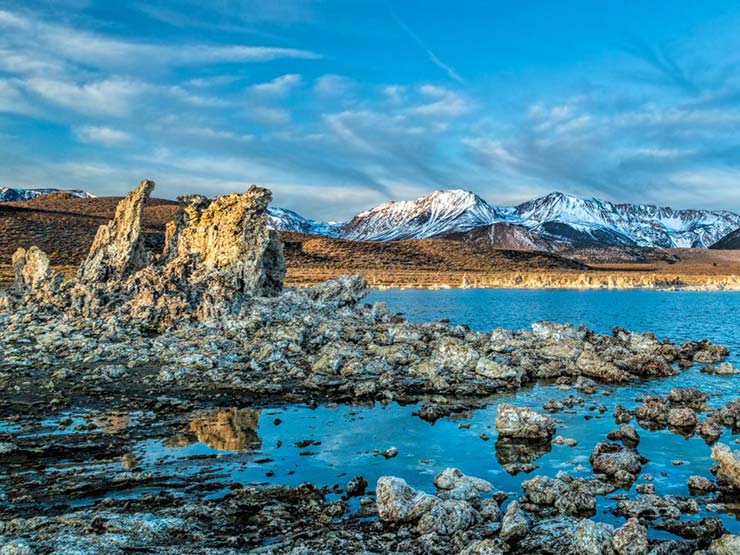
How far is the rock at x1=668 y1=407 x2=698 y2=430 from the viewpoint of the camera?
62.6 ft

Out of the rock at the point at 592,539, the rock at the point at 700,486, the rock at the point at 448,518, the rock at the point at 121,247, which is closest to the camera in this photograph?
the rock at the point at 592,539

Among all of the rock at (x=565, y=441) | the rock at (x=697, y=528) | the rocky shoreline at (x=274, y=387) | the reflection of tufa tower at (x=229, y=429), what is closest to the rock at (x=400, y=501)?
the rocky shoreline at (x=274, y=387)

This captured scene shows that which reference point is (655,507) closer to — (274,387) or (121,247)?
(274,387)

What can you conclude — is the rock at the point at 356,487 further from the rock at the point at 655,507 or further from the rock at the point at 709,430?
the rock at the point at 709,430

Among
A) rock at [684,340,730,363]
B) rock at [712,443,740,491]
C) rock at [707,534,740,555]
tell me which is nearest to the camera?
rock at [707,534,740,555]

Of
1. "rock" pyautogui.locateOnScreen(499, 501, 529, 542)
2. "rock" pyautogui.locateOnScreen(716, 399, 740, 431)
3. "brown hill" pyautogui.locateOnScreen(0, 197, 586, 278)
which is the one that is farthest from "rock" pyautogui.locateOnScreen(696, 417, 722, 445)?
"brown hill" pyautogui.locateOnScreen(0, 197, 586, 278)

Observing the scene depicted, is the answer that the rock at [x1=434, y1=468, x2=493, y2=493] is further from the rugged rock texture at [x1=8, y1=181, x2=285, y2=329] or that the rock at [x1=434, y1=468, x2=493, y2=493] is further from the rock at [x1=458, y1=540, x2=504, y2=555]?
the rugged rock texture at [x1=8, y1=181, x2=285, y2=329]

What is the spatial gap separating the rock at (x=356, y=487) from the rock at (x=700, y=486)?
7495 mm

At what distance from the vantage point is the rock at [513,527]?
1070cm

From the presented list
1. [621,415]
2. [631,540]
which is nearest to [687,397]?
[621,415]

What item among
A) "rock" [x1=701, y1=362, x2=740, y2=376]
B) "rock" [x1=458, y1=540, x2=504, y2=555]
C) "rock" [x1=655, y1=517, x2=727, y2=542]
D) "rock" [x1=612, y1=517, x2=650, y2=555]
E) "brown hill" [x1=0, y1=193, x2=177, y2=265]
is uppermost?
"brown hill" [x1=0, y1=193, x2=177, y2=265]

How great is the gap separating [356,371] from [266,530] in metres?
15.3

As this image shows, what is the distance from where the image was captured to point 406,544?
10461mm

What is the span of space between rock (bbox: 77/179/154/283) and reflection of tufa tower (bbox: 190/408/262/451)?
80.3 ft
